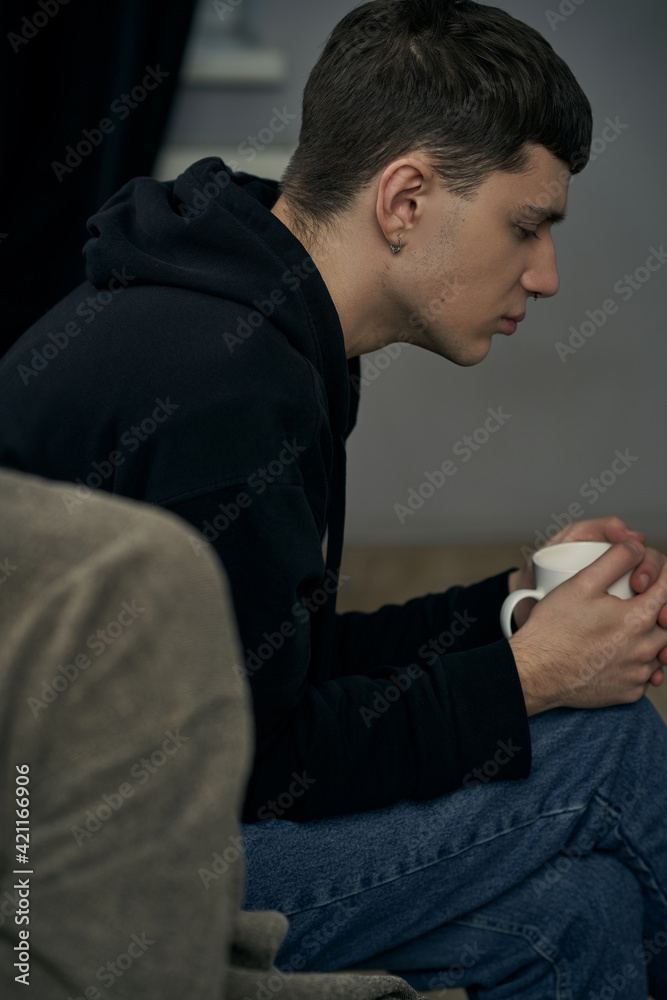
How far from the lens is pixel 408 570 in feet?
8.18

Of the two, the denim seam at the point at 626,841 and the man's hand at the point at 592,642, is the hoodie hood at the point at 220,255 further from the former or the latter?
the denim seam at the point at 626,841

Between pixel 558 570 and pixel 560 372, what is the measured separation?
158cm

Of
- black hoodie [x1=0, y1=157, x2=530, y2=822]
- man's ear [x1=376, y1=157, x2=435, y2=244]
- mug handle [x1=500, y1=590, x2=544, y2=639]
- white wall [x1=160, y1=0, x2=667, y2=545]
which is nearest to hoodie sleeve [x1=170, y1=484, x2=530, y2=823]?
black hoodie [x1=0, y1=157, x2=530, y2=822]

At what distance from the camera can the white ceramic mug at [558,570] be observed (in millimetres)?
992

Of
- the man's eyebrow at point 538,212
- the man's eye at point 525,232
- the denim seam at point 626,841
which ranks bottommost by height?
the denim seam at point 626,841

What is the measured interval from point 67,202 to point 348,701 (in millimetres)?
1569

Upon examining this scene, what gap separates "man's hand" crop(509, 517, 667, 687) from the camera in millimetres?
989

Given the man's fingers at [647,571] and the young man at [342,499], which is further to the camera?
the man's fingers at [647,571]

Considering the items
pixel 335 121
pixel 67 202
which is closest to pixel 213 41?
pixel 67 202

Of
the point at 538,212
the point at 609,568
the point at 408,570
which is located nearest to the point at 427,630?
the point at 609,568

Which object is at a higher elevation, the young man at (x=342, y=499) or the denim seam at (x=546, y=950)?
the young man at (x=342, y=499)

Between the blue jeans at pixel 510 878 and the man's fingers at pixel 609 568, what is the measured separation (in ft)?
0.41

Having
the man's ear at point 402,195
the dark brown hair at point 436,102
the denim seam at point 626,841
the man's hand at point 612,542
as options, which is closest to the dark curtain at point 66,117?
the dark brown hair at point 436,102

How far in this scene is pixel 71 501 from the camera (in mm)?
349
